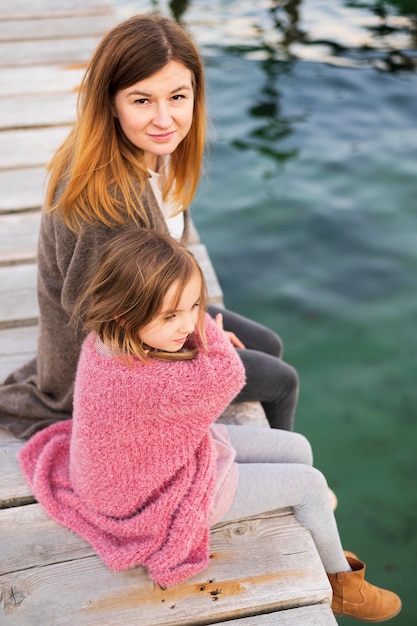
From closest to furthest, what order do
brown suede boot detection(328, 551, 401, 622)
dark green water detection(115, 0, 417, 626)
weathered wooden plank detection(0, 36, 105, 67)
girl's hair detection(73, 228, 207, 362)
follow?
1. girl's hair detection(73, 228, 207, 362)
2. brown suede boot detection(328, 551, 401, 622)
3. dark green water detection(115, 0, 417, 626)
4. weathered wooden plank detection(0, 36, 105, 67)

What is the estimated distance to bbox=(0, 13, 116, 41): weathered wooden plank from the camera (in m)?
5.00

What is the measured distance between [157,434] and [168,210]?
2.82ft

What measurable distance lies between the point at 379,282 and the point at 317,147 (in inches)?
64.0

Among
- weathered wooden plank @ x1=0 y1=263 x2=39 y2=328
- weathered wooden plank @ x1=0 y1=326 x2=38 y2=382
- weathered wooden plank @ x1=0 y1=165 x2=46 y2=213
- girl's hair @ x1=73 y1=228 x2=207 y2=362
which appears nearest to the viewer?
girl's hair @ x1=73 y1=228 x2=207 y2=362

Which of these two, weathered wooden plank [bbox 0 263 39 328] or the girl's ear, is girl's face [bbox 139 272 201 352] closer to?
the girl's ear

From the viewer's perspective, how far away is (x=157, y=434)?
5.72 ft

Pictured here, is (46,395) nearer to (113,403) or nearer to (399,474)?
(113,403)

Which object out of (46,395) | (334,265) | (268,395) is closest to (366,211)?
(334,265)

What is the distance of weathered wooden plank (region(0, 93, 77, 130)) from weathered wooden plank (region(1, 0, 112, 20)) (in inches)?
54.5

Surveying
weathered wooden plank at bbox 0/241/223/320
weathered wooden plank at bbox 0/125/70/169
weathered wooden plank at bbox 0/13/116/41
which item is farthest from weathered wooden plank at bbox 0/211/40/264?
weathered wooden plank at bbox 0/13/116/41

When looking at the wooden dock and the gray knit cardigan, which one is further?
the gray knit cardigan

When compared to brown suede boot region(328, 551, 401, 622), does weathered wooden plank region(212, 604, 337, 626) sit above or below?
above

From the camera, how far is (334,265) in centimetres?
406

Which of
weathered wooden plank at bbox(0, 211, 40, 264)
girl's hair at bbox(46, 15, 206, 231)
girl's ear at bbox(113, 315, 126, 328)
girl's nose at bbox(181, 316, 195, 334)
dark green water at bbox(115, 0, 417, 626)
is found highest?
girl's hair at bbox(46, 15, 206, 231)
